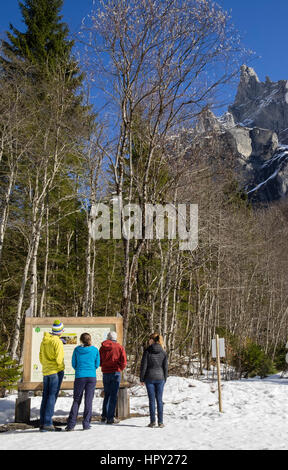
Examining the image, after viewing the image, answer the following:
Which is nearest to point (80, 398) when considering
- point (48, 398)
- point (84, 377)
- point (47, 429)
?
point (84, 377)

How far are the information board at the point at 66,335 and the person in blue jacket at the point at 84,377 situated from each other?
1.25 meters

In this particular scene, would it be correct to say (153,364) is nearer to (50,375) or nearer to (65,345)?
(50,375)

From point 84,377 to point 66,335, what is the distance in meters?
1.57

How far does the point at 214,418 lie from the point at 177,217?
790 cm

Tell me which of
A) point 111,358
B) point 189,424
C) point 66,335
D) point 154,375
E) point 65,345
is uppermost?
point 66,335

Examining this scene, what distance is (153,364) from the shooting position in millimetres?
7070

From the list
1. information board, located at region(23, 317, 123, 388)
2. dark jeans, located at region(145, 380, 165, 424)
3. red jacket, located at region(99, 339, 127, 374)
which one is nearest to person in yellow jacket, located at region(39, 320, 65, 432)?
red jacket, located at region(99, 339, 127, 374)

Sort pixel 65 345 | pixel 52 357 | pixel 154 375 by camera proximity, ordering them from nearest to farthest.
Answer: pixel 52 357, pixel 154 375, pixel 65 345

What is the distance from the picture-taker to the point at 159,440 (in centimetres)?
560

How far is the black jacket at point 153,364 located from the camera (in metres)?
7.01

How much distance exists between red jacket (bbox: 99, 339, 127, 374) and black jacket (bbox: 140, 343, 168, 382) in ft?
1.36

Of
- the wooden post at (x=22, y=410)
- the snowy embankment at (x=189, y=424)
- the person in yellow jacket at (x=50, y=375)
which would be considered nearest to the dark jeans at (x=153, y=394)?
the snowy embankment at (x=189, y=424)

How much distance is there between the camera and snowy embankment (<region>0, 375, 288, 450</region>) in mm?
Result: 5391

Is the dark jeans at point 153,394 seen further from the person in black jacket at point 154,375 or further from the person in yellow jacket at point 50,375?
the person in yellow jacket at point 50,375
